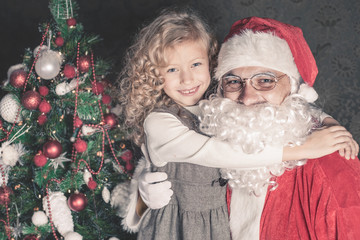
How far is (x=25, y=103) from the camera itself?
2.13 metres

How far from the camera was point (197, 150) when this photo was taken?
1.78m

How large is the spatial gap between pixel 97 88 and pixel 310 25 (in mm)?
1598

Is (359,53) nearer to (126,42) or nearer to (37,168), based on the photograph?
(126,42)

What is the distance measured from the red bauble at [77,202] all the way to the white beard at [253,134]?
0.87 meters

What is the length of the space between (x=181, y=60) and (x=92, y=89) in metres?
0.60

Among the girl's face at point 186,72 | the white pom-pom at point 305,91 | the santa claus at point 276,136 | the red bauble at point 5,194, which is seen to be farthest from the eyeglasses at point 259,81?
the red bauble at point 5,194

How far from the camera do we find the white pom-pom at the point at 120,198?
2.42 metres

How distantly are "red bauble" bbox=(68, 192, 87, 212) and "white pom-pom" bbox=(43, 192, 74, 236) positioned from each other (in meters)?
0.06

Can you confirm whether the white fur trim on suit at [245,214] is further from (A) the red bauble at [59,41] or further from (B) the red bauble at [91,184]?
(A) the red bauble at [59,41]

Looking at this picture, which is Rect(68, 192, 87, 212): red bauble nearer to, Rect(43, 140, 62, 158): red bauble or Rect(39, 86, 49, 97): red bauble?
Rect(43, 140, 62, 158): red bauble

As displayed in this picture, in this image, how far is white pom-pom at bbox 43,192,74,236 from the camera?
229cm

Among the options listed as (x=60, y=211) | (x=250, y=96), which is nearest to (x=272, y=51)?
(x=250, y=96)

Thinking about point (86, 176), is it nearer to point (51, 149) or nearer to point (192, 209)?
point (51, 149)

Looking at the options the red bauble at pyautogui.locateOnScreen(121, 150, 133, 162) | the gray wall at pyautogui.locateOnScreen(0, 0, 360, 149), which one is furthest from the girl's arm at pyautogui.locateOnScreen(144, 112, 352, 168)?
the gray wall at pyautogui.locateOnScreen(0, 0, 360, 149)
